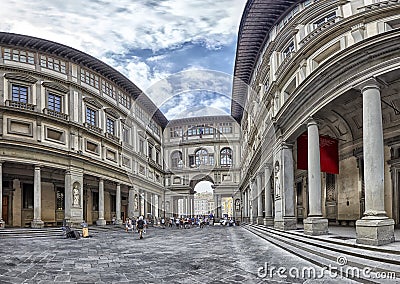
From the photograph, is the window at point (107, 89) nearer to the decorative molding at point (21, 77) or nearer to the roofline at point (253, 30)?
the decorative molding at point (21, 77)

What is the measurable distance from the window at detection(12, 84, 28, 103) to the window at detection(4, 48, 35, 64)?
2.26 meters

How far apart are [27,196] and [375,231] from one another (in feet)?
101

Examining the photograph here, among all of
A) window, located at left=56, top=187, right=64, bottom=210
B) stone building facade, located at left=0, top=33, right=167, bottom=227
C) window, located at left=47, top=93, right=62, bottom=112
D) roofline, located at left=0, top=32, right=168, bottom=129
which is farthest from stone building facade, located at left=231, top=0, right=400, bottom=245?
window, located at left=56, top=187, right=64, bottom=210

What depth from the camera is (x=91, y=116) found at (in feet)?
127

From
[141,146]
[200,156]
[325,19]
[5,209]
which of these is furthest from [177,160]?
[325,19]

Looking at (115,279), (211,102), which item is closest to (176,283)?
(115,279)

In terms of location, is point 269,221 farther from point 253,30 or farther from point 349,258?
point 349,258

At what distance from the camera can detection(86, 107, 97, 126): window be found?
3809 centimetres

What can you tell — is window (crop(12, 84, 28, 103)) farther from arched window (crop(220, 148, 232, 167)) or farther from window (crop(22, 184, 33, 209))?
arched window (crop(220, 148, 232, 167))

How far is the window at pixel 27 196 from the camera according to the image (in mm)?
33969

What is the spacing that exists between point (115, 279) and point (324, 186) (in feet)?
59.3

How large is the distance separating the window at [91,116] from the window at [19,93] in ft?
23.1

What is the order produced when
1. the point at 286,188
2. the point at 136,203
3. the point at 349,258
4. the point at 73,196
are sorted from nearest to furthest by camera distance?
the point at 349,258 → the point at 286,188 → the point at 73,196 → the point at 136,203

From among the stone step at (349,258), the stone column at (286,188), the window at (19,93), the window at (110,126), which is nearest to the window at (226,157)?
the window at (110,126)
